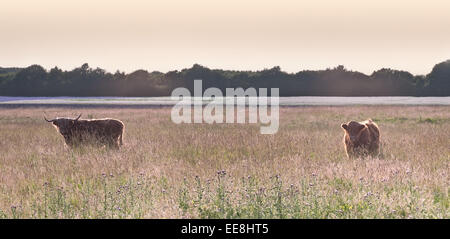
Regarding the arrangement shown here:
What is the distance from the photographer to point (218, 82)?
222 feet

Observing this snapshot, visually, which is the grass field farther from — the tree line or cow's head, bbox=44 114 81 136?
the tree line

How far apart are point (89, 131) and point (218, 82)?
190 feet

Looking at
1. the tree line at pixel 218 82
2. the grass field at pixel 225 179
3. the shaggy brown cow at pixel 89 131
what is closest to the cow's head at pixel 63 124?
the shaggy brown cow at pixel 89 131

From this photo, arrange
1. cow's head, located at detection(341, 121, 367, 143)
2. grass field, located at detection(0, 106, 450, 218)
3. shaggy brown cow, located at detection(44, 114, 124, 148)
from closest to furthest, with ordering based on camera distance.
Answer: grass field, located at detection(0, 106, 450, 218) → cow's head, located at detection(341, 121, 367, 143) → shaggy brown cow, located at detection(44, 114, 124, 148)

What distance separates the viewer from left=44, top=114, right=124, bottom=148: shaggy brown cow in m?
10.2

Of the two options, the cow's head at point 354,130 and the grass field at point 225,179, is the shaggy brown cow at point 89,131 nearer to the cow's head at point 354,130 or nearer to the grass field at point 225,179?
the grass field at point 225,179

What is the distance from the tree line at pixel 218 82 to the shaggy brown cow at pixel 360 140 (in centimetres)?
5204

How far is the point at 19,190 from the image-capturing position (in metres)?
6.59

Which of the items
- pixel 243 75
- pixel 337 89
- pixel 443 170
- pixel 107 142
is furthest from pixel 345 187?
pixel 243 75

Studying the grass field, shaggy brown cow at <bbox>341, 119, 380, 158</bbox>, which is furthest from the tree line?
shaggy brown cow at <bbox>341, 119, 380, 158</bbox>

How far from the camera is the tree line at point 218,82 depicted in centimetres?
5897

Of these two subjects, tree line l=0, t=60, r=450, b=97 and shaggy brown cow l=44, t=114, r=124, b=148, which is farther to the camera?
tree line l=0, t=60, r=450, b=97

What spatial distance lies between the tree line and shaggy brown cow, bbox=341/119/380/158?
5204cm

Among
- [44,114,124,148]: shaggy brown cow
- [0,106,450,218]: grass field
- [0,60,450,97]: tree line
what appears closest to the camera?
[0,106,450,218]: grass field
